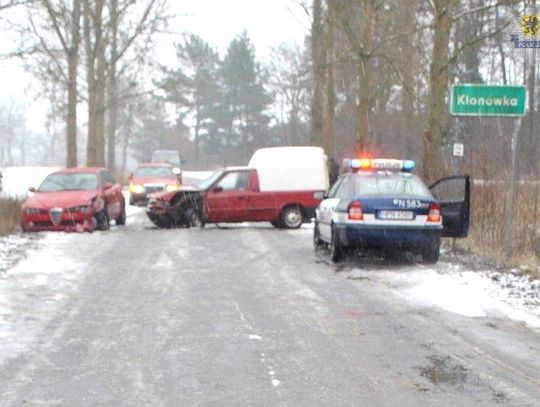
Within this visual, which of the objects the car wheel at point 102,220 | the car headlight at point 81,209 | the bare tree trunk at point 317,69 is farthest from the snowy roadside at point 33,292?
the bare tree trunk at point 317,69

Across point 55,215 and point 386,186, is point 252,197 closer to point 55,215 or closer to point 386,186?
point 55,215

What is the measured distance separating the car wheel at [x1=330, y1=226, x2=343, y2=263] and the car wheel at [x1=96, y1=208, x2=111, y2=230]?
24.6 ft

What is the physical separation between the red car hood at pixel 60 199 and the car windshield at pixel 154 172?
13.3m

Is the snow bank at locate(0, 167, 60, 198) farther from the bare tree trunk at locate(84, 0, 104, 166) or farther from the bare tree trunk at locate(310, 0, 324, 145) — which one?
the bare tree trunk at locate(310, 0, 324, 145)

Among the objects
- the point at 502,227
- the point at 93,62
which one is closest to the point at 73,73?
the point at 93,62

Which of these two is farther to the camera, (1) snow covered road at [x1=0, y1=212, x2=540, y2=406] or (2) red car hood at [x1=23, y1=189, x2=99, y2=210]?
(2) red car hood at [x1=23, y1=189, x2=99, y2=210]

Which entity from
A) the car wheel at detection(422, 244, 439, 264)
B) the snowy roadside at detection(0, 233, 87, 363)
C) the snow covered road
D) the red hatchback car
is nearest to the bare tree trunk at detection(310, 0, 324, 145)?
the red hatchback car

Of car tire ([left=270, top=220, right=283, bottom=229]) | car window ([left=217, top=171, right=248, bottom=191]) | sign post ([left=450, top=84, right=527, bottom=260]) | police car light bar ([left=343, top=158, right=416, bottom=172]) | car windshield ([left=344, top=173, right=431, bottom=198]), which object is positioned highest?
sign post ([left=450, top=84, right=527, bottom=260])

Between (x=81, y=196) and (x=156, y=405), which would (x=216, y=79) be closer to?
(x=81, y=196)

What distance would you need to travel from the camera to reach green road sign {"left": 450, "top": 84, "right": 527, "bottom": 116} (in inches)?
542

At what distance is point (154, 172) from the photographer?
112ft

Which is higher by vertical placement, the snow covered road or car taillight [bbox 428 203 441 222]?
car taillight [bbox 428 203 441 222]

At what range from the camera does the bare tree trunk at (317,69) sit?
29.5 meters

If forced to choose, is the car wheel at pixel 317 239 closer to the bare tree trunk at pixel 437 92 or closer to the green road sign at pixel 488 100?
the green road sign at pixel 488 100
